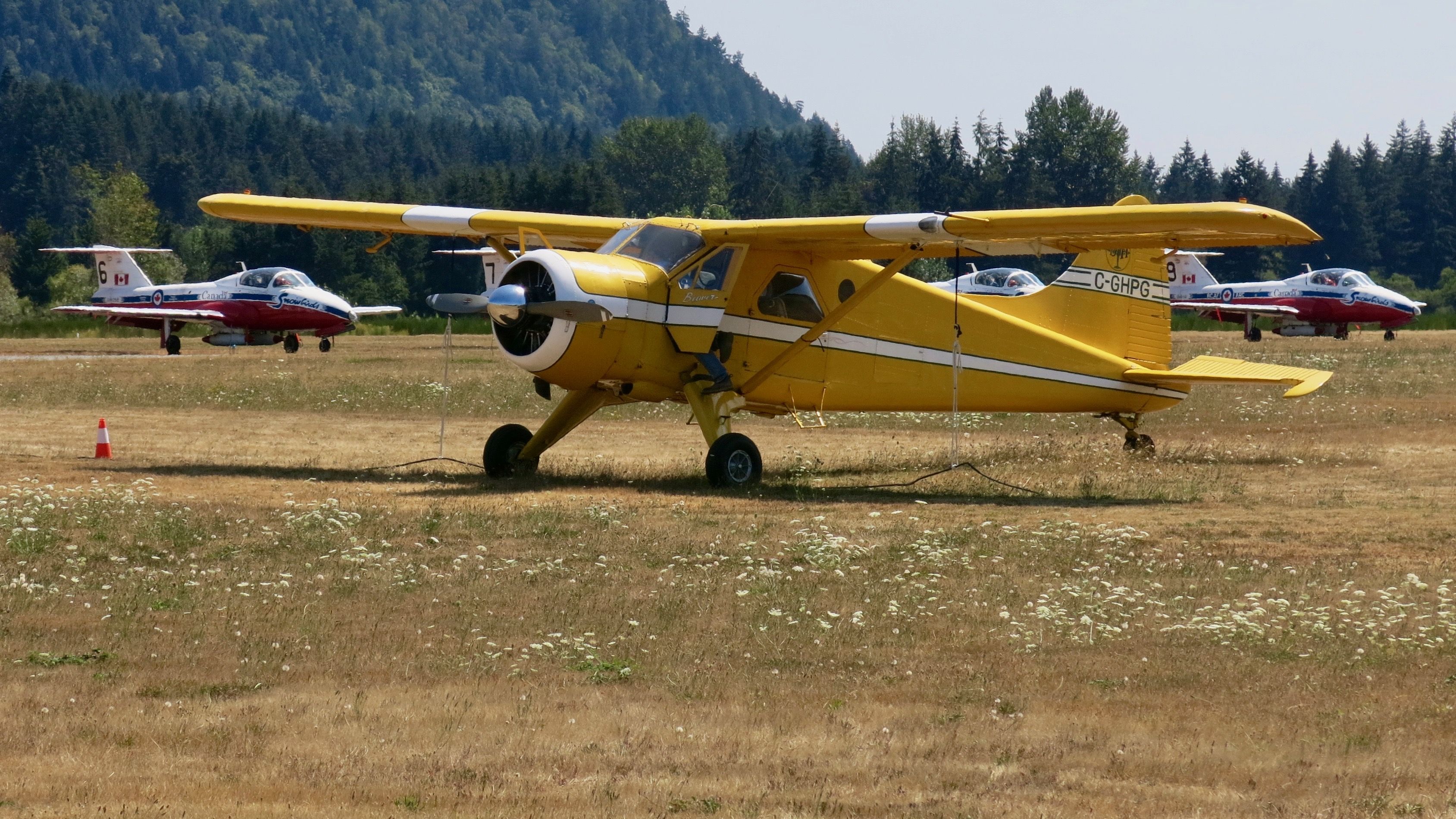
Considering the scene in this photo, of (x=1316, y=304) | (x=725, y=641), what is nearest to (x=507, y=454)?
(x=725, y=641)

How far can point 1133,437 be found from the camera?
829 inches

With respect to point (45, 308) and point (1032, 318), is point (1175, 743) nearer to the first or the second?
point (1032, 318)

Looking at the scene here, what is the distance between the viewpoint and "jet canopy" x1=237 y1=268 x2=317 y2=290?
165 feet

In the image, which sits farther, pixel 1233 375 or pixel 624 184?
pixel 624 184

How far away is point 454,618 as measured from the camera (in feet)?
33.7

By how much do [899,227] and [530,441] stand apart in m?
4.86

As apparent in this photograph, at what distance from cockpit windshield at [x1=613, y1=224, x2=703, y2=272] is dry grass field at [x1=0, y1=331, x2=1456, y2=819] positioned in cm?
245

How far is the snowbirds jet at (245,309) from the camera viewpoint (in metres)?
50.1

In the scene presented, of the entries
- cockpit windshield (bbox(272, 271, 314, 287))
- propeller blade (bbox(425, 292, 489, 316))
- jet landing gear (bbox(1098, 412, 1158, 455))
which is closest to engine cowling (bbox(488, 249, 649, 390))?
propeller blade (bbox(425, 292, 489, 316))

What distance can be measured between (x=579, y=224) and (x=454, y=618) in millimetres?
9946

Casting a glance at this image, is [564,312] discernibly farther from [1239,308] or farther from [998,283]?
[1239,308]

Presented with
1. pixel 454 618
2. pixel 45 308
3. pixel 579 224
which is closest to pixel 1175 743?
pixel 454 618

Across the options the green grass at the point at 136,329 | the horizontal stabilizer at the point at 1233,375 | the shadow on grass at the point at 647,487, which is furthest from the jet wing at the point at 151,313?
the horizontal stabilizer at the point at 1233,375

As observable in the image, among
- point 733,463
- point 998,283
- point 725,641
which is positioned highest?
point 998,283
